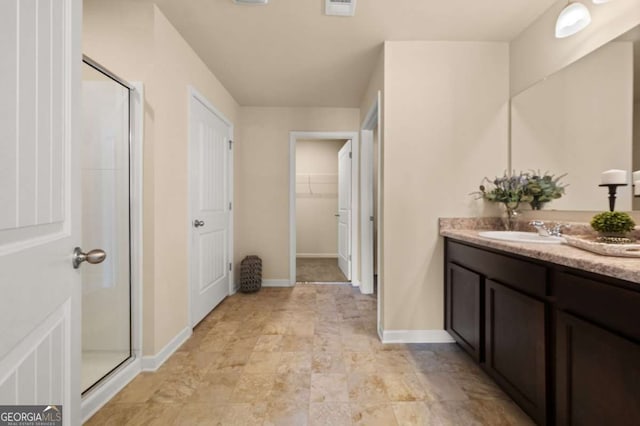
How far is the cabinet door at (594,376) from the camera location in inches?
34.7

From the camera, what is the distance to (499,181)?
2.13m

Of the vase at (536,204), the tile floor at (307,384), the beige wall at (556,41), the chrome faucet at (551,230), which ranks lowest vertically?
the tile floor at (307,384)

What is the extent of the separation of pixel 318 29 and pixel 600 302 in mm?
2168

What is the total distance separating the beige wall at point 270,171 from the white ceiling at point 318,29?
0.88 m

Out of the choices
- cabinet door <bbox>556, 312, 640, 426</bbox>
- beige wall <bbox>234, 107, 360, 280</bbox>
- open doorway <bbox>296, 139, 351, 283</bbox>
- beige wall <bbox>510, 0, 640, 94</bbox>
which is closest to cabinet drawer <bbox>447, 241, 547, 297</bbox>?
cabinet door <bbox>556, 312, 640, 426</bbox>

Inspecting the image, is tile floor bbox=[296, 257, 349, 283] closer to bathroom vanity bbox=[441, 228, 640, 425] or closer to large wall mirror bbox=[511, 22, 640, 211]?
bathroom vanity bbox=[441, 228, 640, 425]

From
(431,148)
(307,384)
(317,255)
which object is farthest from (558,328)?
(317,255)

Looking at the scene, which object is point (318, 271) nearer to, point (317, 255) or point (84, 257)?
point (317, 255)

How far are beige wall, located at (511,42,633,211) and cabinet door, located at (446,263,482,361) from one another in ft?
2.41

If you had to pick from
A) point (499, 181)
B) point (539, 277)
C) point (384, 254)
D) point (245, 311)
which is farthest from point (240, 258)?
point (539, 277)

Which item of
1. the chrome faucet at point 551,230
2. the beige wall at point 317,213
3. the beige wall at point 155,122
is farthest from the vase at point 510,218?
the beige wall at point 317,213

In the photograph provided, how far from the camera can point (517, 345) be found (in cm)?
139

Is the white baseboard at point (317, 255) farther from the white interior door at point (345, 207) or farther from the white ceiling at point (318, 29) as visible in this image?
the white ceiling at point (318, 29)

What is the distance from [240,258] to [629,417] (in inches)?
135
